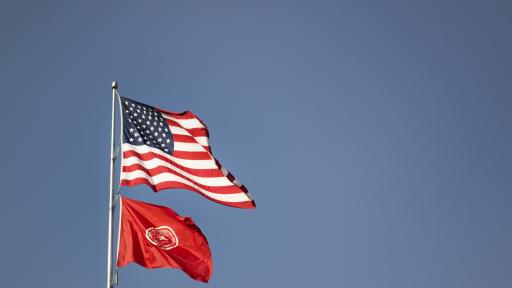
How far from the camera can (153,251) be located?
2184 cm

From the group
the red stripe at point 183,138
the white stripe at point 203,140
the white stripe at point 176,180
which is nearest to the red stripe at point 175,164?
the white stripe at point 176,180

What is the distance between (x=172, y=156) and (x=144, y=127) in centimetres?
132

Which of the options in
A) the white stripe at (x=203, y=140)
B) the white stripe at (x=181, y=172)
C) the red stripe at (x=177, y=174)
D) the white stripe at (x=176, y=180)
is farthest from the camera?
the white stripe at (x=203, y=140)

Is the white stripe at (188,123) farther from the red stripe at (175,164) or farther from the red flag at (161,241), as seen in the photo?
the red flag at (161,241)

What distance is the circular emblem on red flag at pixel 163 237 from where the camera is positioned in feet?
72.0

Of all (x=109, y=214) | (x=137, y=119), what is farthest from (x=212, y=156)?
(x=109, y=214)

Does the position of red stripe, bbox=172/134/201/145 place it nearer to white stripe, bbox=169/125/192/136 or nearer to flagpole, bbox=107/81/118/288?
white stripe, bbox=169/125/192/136

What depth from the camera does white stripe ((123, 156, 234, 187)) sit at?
22344 mm

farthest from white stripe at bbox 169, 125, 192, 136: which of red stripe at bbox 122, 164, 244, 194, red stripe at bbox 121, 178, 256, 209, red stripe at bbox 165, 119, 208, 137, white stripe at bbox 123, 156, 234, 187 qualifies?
red stripe at bbox 121, 178, 256, 209

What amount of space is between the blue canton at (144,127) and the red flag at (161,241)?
82.6 inches

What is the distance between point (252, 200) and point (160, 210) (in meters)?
3.39

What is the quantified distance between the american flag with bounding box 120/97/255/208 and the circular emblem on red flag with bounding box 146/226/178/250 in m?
1.30

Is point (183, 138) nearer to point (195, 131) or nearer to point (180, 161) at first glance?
point (195, 131)

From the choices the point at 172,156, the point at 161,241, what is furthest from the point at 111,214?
the point at 172,156
